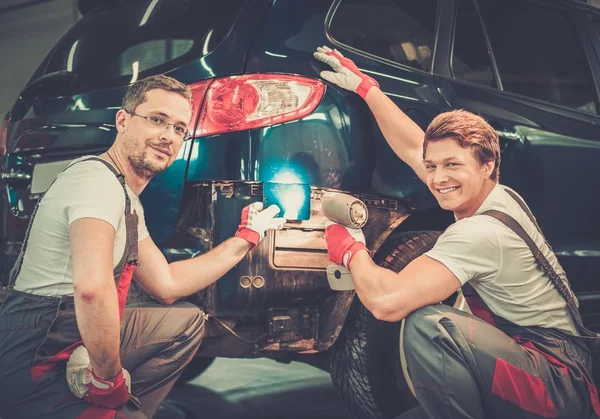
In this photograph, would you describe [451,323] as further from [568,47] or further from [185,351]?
[568,47]

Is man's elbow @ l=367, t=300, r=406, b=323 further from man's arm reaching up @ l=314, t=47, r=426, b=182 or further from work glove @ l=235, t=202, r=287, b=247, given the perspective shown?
man's arm reaching up @ l=314, t=47, r=426, b=182

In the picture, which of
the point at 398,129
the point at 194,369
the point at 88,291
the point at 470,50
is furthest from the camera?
the point at 194,369

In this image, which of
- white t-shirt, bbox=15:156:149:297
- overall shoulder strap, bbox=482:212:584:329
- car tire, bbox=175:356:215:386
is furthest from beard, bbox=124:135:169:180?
car tire, bbox=175:356:215:386

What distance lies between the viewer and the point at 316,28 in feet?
6.47

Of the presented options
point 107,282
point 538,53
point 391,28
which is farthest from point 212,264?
point 538,53

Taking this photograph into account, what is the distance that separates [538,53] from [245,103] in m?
1.48

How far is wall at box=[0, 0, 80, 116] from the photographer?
6551mm

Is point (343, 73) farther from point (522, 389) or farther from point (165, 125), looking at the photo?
point (522, 389)

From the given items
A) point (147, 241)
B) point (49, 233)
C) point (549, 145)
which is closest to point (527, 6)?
point (549, 145)

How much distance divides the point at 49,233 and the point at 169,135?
0.41 metres

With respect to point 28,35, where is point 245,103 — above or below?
below

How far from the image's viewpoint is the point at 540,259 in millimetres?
1800

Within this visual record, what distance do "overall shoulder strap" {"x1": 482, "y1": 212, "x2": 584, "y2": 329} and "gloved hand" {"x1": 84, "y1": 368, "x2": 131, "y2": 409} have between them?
107 centimetres

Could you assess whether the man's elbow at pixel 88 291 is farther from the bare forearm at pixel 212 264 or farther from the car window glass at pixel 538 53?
the car window glass at pixel 538 53
